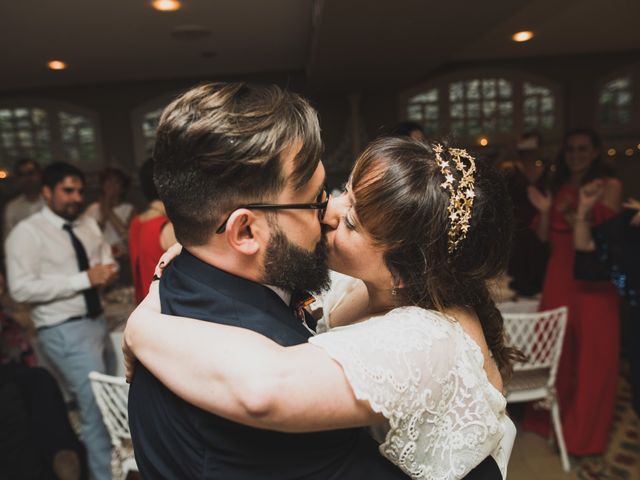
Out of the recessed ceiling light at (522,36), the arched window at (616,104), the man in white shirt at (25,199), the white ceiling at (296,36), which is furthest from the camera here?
the arched window at (616,104)

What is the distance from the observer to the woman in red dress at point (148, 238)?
8.22 ft

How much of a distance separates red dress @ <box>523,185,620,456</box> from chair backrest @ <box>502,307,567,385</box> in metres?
0.28

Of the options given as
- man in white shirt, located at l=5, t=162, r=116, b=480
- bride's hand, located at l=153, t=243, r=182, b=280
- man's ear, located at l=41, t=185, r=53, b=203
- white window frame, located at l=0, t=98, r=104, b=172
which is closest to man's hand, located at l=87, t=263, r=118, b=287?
man in white shirt, located at l=5, t=162, r=116, b=480

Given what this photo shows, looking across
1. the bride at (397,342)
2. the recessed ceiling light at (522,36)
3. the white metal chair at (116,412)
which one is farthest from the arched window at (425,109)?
the bride at (397,342)

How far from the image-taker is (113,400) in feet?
7.54

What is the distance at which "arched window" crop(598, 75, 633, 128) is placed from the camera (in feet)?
22.1

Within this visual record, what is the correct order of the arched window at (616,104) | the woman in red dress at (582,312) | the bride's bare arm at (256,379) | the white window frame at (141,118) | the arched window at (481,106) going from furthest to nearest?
the arched window at (481,106) < the arched window at (616,104) < the white window frame at (141,118) < the woman in red dress at (582,312) < the bride's bare arm at (256,379)

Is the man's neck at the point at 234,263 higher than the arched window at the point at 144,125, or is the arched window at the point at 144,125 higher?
the arched window at the point at 144,125

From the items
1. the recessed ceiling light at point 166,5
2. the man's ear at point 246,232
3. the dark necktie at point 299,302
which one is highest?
the recessed ceiling light at point 166,5

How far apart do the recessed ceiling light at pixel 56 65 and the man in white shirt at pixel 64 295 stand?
305 cm

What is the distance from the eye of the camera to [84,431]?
2684 millimetres

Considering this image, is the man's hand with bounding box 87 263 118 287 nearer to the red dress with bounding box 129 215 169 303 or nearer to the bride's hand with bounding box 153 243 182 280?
the red dress with bounding box 129 215 169 303

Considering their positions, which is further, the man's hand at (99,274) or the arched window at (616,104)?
the arched window at (616,104)

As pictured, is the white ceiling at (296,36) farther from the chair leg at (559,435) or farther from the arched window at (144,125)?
the chair leg at (559,435)
